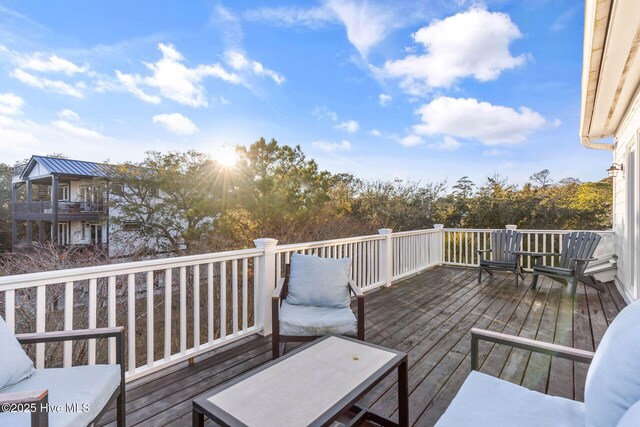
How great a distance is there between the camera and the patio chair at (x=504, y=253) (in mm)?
5474

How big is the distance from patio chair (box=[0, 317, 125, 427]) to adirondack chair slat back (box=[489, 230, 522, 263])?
6.13 m

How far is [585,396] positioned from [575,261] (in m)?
4.61

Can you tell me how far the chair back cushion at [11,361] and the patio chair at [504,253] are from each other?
19.6 ft

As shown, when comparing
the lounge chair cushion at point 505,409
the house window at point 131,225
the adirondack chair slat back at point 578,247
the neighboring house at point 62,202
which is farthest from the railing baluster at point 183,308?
the neighboring house at point 62,202

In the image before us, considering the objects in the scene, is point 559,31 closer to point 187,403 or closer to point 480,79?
point 480,79

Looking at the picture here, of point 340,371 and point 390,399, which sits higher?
point 340,371

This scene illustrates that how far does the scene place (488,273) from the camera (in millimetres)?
6254

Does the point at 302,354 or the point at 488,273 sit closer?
the point at 302,354

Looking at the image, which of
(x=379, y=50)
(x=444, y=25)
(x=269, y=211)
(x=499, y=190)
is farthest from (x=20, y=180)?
→ (x=499, y=190)

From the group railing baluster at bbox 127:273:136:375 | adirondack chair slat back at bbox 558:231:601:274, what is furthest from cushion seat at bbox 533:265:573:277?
railing baluster at bbox 127:273:136:375

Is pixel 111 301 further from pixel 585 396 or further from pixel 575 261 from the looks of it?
pixel 575 261

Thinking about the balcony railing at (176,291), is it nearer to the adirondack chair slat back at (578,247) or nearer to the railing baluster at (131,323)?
the railing baluster at (131,323)

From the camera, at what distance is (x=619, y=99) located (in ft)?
13.0

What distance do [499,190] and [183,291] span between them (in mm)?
10144
